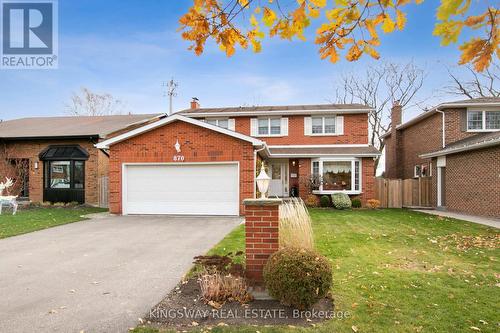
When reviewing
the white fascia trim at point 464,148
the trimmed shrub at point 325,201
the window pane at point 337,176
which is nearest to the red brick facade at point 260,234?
the white fascia trim at point 464,148

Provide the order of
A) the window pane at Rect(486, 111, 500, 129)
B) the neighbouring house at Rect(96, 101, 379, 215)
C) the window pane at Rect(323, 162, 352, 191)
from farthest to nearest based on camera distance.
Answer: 1. the window pane at Rect(323, 162, 352, 191)
2. the window pane at Rect(486, 111, 500, 129)
3. the neighbouring house at Rect(96, 101, 379, 215)

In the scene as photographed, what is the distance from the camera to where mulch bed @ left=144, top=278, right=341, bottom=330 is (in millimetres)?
3922

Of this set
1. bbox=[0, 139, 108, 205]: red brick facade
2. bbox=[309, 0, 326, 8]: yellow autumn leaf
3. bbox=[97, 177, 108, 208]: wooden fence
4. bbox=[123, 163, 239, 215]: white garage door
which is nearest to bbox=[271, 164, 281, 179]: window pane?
bbox=[123, 163, 239, 215]: white garage door

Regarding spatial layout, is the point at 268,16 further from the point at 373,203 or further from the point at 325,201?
the point at 373,203

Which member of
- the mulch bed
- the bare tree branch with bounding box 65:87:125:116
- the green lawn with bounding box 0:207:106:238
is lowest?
the green lawn with bounding box 0:207:106:238

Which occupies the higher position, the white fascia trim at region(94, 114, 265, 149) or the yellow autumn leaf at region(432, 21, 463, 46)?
the white fascia trim at region(94, 114, 265, 149)

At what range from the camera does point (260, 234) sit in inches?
194

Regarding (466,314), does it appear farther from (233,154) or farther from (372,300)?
(233,154)

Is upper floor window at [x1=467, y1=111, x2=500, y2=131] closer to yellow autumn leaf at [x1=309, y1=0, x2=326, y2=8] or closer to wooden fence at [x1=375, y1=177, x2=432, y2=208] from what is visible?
wooden fence at [x1=375, y1=177, x2=432, y2=208]

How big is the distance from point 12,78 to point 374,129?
29.2m

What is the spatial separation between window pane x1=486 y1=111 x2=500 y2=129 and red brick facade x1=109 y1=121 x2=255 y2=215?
13335 millimetres

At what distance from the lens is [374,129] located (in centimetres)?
3203

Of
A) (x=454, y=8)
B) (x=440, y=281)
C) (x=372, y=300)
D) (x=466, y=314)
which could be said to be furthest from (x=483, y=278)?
(x=454, y=8)

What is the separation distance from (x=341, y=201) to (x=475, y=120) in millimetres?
8574
